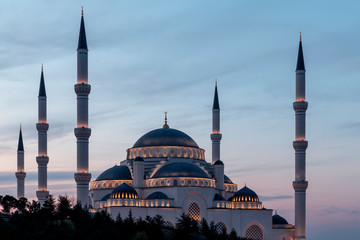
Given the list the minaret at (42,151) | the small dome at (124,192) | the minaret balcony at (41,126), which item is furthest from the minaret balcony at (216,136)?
the minaret balcony at (41,126)

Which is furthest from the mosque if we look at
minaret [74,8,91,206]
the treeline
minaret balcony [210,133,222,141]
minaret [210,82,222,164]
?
the treeline

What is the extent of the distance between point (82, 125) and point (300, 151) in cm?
1843

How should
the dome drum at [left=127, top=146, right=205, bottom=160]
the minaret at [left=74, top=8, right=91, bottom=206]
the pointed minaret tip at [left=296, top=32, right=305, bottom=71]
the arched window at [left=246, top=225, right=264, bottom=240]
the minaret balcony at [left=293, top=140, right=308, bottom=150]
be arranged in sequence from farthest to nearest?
1. the dome drum at [left=127, top=146, right=205, bottom=160]
2. the arched window at [left=246, top=225, right=264, bottom=240]
3. the pointed minaret tip at [left=296, top=32, right=305, bottom=71]
4. the minaret balcony at [left=293, top=140, right=308, bottom=150]
5. the minaret at [left=74, top=8, right=91, bottom=206]

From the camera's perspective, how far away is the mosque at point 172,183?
52.4 m

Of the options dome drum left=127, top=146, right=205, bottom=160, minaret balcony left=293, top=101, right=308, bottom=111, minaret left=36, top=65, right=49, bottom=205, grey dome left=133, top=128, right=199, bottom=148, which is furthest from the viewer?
grey dome left=133, top=128, right=199, bottom=148

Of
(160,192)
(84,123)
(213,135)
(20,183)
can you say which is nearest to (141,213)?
(160,192)

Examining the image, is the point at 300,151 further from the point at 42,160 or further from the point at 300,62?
the point at 42,160

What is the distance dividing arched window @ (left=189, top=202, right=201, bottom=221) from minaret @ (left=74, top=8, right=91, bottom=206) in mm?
9676

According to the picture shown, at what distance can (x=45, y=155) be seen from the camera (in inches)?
2318

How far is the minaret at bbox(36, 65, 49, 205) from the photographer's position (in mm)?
58125

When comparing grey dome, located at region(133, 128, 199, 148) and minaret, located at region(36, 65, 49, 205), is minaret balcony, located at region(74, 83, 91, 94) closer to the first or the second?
minaret, located at region(36, 65, 49, 205)

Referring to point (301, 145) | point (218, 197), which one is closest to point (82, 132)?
point (218, 197)

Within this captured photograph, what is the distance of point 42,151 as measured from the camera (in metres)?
58.8

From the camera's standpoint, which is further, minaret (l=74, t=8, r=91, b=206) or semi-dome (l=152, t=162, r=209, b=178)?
semi-dome (l=152, t=162, r=209, b=178)
